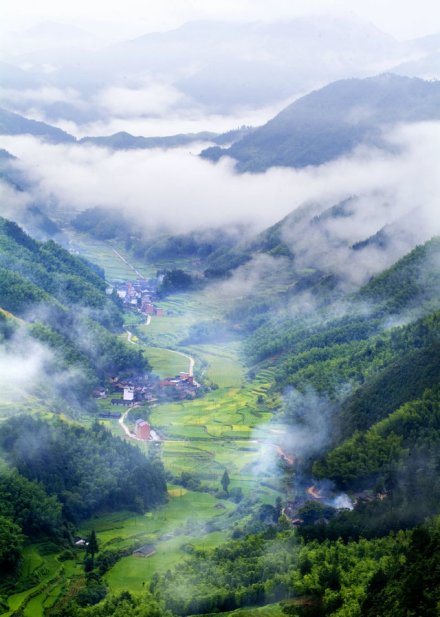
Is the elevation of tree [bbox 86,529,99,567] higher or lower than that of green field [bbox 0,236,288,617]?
higher

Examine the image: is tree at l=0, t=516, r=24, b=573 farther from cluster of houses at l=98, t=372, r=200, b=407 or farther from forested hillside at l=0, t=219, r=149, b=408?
cluster of houses at l=98, t=372, r=200, b=407

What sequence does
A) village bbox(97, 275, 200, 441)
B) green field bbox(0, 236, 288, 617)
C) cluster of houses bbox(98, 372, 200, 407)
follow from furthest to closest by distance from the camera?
cluster of houses bbox(98, 372, 200, 407) → village bbox(97, 275, 200, 441) → green field bbox(0, 236, 288, 617)

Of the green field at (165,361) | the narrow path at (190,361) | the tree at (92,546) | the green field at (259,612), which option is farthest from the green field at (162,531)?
the green field at (165,361)

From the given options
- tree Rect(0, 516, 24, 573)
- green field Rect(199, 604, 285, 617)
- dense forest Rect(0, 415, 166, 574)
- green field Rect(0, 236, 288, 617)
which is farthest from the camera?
dense forest Rect(0, 415, 166, 574)

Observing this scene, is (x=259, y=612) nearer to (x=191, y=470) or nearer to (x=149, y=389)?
(x=191, y=470)

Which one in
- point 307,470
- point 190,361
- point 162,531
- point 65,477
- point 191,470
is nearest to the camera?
point 162,531

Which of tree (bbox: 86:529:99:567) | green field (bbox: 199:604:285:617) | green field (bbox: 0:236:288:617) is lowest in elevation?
green field (bbox: 0:236:288:617)

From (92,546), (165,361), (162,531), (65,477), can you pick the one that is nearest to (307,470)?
(162,531)

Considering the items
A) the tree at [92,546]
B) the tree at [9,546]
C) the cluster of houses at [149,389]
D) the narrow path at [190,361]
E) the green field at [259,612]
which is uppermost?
the green field at [259,612]

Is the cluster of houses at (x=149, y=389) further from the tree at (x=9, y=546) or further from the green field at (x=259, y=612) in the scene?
the green field at (x=259, y=612)

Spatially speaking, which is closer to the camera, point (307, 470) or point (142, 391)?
point (307, 470)

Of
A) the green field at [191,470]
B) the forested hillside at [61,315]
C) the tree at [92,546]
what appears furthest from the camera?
the forested hillside at [61,315]

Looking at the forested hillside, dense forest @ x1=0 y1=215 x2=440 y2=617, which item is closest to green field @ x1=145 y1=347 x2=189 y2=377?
the forested hillside

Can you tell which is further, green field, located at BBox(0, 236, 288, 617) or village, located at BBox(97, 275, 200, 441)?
village, located at BBox(97, 275, 200, 441)
